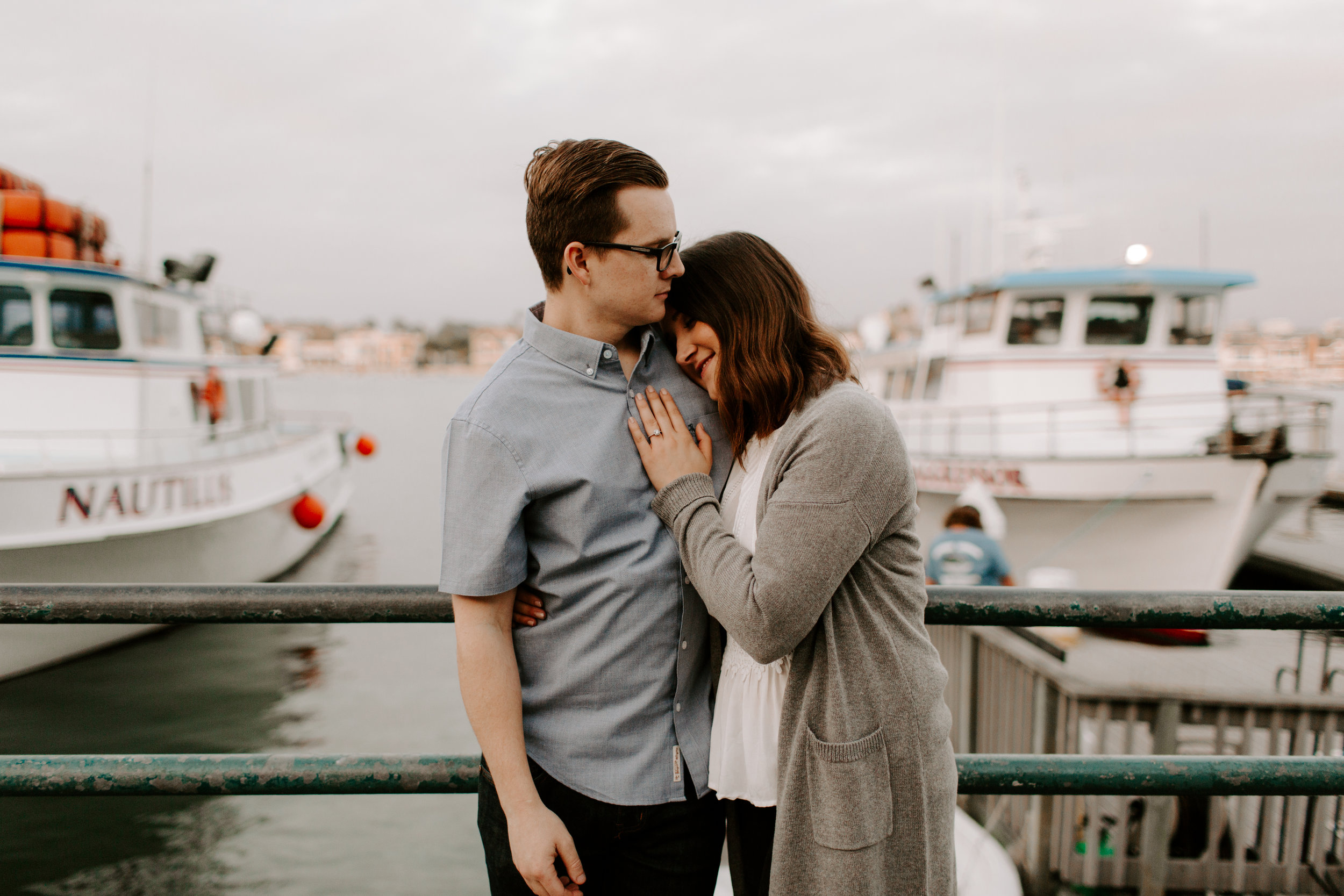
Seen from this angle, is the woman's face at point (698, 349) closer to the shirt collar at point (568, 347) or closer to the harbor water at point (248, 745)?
the shirt collar at point (568, 347)

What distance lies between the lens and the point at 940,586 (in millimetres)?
1580

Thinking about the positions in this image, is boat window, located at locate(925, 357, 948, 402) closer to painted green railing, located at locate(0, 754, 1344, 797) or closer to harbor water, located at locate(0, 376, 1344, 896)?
harbor water, located at locate(0, 376, 1344, 896)

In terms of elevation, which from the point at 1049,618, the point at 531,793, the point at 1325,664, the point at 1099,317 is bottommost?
the point at 1325,664

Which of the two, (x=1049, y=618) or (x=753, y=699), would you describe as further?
(x=1049, y=618)

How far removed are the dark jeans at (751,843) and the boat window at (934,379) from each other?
12.9 meters

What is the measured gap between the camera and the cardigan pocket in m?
1.31

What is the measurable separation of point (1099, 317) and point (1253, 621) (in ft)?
39.9

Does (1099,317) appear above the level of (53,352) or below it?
above

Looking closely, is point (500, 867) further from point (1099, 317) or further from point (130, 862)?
point (1099, 317)

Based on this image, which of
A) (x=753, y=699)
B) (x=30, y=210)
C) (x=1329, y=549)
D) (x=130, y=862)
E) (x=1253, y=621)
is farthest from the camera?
(x=1329, y=549)

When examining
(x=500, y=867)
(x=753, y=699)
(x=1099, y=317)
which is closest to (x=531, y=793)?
(x=500, y=867)

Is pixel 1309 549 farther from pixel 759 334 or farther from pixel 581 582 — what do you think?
pixel 581 582

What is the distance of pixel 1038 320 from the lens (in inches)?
494

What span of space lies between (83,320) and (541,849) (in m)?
11.3
